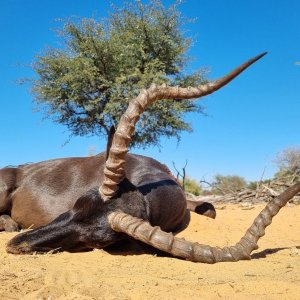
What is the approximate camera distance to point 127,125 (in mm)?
4645

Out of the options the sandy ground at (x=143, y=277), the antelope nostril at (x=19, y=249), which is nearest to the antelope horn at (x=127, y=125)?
the sandy ground at (x=143, y=277)

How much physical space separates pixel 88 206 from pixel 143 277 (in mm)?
1238

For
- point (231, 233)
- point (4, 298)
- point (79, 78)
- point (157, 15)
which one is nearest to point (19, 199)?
point (231, 233)

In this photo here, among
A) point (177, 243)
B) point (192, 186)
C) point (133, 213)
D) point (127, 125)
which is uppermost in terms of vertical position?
point (192, 186)

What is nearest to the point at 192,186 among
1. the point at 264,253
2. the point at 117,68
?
→ the point at 117,68

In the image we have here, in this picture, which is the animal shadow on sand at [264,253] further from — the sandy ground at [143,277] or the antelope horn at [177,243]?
the antelope horn at [177,243]

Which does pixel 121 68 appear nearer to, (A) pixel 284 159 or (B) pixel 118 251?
(A) pixel 284 159

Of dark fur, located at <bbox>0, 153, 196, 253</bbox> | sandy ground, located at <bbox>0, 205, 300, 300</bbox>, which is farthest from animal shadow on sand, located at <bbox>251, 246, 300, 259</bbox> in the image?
dark fur, located at <bbox>0, 153, 196, 253</bbox>

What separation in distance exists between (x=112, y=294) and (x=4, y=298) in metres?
0.65

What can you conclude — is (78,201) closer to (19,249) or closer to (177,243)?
(19,249)

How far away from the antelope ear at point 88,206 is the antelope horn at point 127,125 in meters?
0.07

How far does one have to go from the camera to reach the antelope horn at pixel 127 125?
4.58 m

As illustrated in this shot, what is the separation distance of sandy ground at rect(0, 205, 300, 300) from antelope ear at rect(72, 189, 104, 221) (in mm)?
362

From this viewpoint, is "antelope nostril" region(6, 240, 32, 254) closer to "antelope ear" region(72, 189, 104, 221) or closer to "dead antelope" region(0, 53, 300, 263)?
"dead antelope" region(0, 53, 300, 263)
